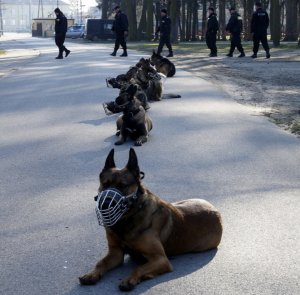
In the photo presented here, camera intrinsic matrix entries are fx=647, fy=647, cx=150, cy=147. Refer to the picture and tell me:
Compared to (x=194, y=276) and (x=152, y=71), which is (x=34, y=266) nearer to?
(x=194, y=276)

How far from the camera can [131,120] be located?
10.7m

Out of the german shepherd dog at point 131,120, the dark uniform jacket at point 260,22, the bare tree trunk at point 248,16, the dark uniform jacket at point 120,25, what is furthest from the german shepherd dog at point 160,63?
the bare tree trunk at point 248,16

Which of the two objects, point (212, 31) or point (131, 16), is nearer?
point (212, 31)

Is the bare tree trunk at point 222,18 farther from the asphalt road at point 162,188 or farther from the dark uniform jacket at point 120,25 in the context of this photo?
the asphalt road at point 162,188

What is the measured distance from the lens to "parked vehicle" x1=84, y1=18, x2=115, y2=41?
7350 cm

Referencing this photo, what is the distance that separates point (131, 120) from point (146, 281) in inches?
235

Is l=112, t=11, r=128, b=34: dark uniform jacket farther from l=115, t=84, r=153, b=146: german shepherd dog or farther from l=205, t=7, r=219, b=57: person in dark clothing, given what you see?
l=115, t=84, r=153, b=146: german shepherd dog

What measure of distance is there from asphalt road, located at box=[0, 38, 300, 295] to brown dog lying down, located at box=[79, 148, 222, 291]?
0.34 ft

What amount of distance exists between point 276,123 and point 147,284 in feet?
27.6

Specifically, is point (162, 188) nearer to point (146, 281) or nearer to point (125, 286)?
point (146, 281)

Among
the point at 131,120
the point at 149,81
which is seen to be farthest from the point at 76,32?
the point at 131,120

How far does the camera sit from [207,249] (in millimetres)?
5586

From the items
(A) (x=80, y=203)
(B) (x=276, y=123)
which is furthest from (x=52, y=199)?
(B) (x=276, y=123)

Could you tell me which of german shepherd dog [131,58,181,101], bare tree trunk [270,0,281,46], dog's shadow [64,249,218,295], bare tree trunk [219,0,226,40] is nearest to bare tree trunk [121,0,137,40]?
bare tree trunk [219,0,226,40]
